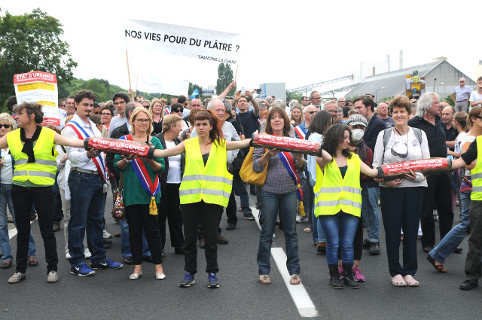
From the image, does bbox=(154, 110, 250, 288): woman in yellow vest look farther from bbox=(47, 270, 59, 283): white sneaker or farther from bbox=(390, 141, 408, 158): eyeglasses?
bbox=(390, 141, 408, 158): eyeglasses

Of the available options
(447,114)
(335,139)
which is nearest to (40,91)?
(335,139)

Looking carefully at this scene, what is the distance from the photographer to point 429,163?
5.62 meters

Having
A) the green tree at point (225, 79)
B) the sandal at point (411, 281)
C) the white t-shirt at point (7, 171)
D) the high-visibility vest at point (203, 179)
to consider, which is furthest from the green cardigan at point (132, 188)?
the green tree at point (225, 79)

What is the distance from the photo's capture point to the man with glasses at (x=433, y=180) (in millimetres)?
7145

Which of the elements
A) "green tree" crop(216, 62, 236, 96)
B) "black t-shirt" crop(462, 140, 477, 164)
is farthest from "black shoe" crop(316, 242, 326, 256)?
"green tree" crop(216, 62, 236, 96)

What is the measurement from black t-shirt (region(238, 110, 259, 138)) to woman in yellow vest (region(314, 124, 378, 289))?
206 inches

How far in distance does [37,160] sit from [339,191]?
3.45m

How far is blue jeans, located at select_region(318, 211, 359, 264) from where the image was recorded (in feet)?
18.8

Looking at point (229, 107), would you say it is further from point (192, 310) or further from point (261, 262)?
point (192, 310)

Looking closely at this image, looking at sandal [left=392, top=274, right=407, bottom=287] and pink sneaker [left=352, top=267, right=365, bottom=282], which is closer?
sandal [left=392, top=274, right=407, bottom=287]

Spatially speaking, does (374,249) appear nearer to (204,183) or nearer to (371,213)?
(371,213)

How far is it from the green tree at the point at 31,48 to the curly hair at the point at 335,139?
178ft

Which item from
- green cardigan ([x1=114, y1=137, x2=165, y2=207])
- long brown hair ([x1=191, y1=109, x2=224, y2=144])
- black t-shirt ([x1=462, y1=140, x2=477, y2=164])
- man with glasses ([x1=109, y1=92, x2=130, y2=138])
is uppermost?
man with glasses ([x1=109, y1=92, x2=130, y2=138])

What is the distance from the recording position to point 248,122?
1103cm
